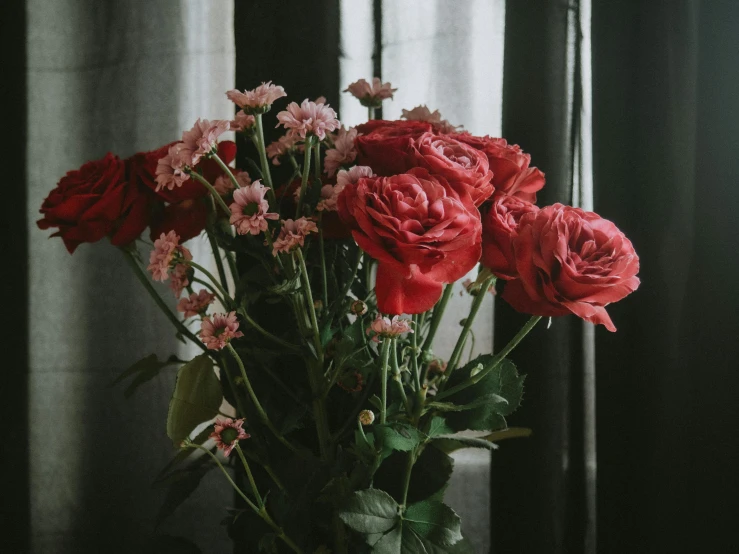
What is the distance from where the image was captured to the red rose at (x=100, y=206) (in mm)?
593

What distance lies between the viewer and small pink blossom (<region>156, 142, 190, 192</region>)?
0.51 metres

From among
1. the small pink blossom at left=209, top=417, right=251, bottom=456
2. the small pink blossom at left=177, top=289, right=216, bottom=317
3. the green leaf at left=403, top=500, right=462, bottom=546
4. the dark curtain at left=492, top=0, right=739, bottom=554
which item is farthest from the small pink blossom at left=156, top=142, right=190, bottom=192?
the dark curtain at left=492, top=0, right=739, bottom=554

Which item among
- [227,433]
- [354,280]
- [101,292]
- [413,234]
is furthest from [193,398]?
[101,292]

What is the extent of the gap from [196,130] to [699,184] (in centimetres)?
59

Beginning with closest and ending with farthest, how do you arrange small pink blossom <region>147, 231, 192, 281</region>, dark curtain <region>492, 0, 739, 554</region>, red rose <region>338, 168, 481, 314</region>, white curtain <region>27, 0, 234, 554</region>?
red rose <region>338, 168, 481, 314</region> < small pink blossom <region>147, 231, 192, 281</region> < dark curtain <region>492, 0, 739, 554</region> < white curtain <region>27, 0, 234, 554</region>

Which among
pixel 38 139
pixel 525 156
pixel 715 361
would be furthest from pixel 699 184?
pixel 38 139

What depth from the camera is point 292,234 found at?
1.67 ft

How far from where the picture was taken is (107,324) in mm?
1011

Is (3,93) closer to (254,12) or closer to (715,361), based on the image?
(254,12)

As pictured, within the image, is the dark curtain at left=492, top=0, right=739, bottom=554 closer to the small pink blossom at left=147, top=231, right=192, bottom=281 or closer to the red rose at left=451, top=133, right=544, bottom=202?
the red rose at left=451, top=133, right=544, bottom=202

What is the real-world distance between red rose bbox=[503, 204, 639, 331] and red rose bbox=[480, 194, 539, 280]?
1 centimetres

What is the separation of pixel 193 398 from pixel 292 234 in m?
0.22

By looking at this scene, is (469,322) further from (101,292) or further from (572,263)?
(101,292)

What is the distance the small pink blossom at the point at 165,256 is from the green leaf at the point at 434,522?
11.8 inches
